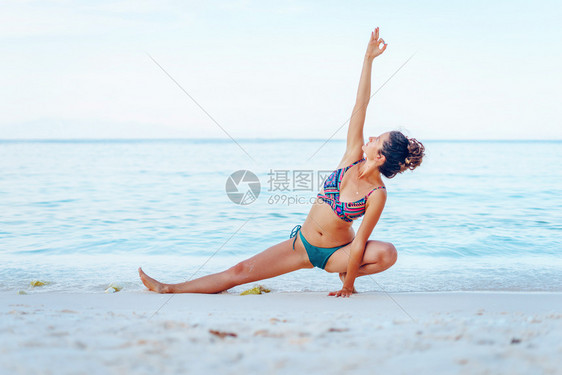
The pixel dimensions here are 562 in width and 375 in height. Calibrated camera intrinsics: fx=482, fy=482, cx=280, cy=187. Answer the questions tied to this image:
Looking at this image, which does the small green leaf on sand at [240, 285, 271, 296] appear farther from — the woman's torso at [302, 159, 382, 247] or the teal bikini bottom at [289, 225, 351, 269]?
the woman's torso at [302, 159, 382, 247]

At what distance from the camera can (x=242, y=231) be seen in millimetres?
6566

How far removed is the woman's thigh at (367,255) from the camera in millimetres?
3318

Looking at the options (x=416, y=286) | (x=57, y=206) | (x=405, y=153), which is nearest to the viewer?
(x=405, y=153)

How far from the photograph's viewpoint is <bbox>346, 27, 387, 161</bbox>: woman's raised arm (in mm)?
3465

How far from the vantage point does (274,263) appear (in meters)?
3.59

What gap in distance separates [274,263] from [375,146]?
1.13 metres

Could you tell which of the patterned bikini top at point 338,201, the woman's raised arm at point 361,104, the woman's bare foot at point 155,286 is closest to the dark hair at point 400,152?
the patterned bikini top at point 338,201

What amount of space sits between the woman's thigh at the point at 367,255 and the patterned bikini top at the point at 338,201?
0.74 feet

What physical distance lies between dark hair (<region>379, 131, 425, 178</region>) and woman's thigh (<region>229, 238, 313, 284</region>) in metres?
0.90

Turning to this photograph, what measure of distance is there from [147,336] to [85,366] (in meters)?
0.38

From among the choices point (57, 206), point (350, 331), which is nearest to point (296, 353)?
point (350, 331)

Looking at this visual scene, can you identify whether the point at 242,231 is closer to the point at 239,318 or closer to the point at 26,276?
the point at 26,276

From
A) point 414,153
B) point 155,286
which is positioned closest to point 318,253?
point 414,153

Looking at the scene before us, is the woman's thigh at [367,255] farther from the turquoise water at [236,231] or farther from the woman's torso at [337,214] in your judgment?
the turquoise water at [236,231]
